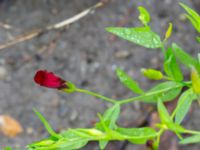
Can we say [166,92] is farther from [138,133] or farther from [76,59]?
[76,59]

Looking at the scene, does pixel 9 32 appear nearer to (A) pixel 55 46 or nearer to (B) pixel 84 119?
(A) pixel 55 46

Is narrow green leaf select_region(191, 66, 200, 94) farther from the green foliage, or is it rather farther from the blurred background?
the blurred background

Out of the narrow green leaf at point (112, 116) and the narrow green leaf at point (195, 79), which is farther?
the narrow green leaf at point (112, 116)

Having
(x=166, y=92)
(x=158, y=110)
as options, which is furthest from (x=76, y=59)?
(x=158, y=110)

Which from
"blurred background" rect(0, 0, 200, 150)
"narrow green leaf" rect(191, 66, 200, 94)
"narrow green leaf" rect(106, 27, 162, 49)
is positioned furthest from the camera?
"blurred background" rect(0, 0, 200, 150)

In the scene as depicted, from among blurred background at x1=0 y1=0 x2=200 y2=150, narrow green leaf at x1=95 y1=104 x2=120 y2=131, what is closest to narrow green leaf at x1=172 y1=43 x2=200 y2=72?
narrow green leaf at x1=95 y1=104 x2=120 y2=131

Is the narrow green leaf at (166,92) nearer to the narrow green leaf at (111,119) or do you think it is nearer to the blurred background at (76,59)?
the narrow green leaf at (111,119)

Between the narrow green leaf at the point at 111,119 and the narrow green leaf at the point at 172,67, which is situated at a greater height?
the narrow green leaf at the point at 172,67

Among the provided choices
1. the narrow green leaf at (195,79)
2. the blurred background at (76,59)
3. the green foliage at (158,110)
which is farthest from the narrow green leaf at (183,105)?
the blurred background at (76,59)

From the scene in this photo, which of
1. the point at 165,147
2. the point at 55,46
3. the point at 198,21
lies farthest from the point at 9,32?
the point at 198,21
